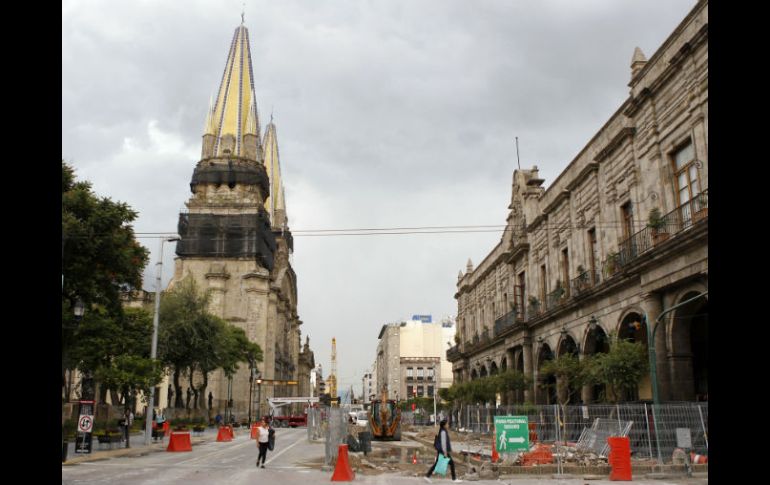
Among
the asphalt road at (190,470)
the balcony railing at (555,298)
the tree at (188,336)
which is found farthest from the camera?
the tree at (188,336)

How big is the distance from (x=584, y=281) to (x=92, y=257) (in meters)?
21.2

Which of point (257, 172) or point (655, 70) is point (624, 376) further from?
point (257, 172)

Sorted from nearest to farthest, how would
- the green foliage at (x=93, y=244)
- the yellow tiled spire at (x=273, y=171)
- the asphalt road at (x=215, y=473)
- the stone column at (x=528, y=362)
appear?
the asphalt road at (x=215, y=473), the green foliage at (x=93, y=244), the stone column at (x=528, y=362), the yellow tiled spire at (x=273, y=171)

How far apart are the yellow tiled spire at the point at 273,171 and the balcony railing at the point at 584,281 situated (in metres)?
96.8

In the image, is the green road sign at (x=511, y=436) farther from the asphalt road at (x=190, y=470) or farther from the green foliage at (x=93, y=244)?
the green foliage at (x=93, y=244)

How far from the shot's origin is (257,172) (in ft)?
282

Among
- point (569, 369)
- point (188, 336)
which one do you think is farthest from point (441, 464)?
point (188, 336)

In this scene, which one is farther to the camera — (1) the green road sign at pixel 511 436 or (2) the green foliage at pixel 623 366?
(2) the green foliage at pixel 623 366

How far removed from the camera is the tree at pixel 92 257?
24.0 metres

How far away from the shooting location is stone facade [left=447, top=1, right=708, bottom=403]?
19078mm

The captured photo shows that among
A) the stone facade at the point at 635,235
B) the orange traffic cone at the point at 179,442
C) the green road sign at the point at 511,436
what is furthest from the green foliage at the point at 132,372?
the stone facade at the point at 635,235

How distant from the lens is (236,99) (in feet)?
291
